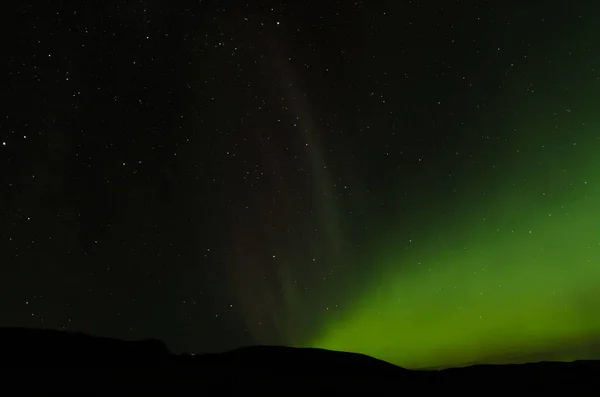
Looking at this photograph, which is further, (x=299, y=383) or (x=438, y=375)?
(x=438, y=375)

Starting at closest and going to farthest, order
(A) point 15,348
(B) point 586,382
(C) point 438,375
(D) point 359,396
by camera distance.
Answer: (D) point 359,396 → (B) point 586,382 → (A) point 15,348 → (C) point 438,375

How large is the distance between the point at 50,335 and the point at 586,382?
41.0 feet

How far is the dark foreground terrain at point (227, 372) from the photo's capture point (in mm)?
6703

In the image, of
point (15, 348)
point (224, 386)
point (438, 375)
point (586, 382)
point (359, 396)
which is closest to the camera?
point (224, 386)

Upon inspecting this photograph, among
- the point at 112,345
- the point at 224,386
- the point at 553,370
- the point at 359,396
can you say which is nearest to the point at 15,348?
the point at 112,345

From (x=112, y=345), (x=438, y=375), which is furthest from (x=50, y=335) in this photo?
(x=438, y=375)

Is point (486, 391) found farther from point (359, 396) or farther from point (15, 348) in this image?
point (15, 348)

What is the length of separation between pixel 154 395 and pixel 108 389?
615mm

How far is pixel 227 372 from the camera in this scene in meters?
8.33

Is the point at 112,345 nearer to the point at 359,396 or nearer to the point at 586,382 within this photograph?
the point at 359,396

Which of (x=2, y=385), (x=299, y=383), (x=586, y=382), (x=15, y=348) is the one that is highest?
(x=15, y=348)

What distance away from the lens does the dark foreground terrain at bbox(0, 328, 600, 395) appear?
22.0 ft

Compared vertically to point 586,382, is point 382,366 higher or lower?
higher

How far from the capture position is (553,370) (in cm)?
1258
